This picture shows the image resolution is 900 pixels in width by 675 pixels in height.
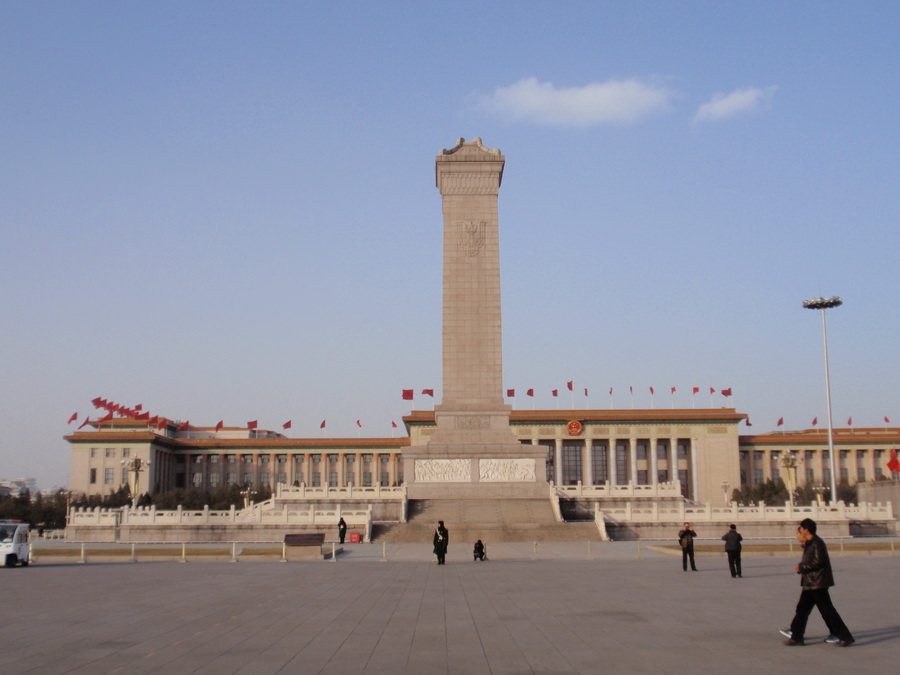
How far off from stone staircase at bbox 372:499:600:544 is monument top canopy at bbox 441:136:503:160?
20.7 meters

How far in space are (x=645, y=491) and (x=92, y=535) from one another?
1196 inches

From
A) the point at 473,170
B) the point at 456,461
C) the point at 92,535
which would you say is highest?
the point at 473,170

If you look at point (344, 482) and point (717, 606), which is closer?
point (717, 606)

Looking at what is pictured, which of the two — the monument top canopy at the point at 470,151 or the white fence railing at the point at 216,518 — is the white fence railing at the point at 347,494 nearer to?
the white fence railing at the point at 216,518

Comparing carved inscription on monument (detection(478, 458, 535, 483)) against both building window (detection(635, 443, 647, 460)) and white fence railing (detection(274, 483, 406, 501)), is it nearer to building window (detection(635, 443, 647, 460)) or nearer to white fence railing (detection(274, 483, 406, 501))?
white fence railing (detection(274, 483, 406, 501))

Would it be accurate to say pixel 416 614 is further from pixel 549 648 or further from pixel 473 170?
pixel 473 170

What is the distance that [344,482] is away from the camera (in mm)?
102250

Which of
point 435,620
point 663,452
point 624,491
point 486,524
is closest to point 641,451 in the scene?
point 663,452

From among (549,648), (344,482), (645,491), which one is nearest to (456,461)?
(645,491)

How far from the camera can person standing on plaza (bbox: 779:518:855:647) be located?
1111 centimetres

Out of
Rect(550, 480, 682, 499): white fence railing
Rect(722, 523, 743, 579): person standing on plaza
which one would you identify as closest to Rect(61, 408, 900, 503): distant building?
Rect(550, 480, 682, 499): white fence railing

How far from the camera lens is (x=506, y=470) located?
49.3 metres

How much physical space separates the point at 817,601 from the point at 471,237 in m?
43.4

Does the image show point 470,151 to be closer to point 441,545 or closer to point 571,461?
point 441,545
